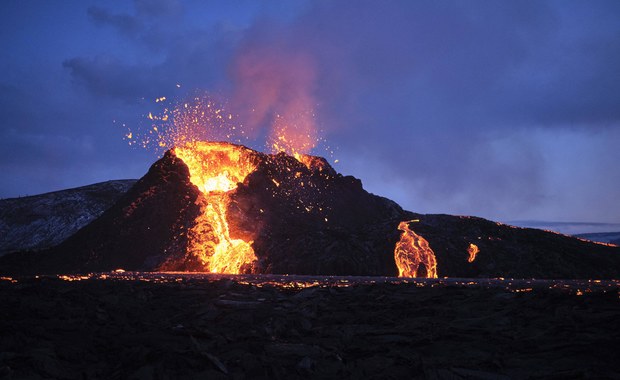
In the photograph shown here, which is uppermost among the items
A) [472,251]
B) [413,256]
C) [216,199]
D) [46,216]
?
[216,199]

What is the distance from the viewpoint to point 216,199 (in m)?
43.1

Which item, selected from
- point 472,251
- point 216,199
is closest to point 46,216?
point 216,199

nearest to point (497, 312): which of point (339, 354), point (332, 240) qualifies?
point (339, 354)

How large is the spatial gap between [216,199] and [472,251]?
27.0 meters

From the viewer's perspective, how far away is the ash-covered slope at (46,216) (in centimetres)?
6419

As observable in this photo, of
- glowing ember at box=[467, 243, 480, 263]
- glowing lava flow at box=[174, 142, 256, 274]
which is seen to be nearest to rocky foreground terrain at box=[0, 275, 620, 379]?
glowing lava flow at box=[174, 142, 256, 274]

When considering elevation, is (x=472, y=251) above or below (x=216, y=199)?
below

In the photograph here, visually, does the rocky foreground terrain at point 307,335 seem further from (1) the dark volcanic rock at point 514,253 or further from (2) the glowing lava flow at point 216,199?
(1) the dark volcanic rock at point 514,253

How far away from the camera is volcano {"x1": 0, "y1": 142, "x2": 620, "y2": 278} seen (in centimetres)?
3656

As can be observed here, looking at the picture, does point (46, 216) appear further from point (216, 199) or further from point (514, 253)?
point (514, 253)

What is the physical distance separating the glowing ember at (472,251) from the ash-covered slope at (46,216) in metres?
61.6

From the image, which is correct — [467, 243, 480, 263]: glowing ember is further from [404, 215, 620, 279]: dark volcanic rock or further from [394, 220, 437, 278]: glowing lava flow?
[394, 220, 437, 278]: glowing lava flow

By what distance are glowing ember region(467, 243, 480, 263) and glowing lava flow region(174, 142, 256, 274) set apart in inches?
817

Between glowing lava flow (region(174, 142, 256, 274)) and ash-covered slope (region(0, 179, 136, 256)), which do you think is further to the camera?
ash-covered slope (region(0, 179, 136, 256))
